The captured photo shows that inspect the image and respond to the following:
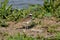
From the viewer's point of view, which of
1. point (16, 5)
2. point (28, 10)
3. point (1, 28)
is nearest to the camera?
point (1, 28)

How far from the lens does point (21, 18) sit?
4.87 meters

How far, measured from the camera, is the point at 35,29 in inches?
168

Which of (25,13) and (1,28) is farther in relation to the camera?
(25,13)

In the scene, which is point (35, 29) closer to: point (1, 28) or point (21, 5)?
point (1, 28)

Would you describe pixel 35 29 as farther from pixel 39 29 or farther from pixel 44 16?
pixel 44 16

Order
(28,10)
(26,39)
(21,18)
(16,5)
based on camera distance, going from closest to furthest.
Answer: (26,39), (21,18), (28,10), (16,5)

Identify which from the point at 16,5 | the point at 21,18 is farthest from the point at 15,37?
the point at 16,5

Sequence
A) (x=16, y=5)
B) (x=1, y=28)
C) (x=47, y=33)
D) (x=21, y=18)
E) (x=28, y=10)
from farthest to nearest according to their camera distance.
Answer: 1. (x=16, y=5)
2. (x=28, y=10)
3. (x=21, y=18)
4. (x=1, y=28)
5. (x=47, y=33)

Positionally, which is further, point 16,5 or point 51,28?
point 16,5

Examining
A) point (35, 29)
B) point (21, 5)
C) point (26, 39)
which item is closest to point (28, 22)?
point (35, 29)

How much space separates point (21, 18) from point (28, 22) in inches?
13.5

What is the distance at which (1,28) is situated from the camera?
434 centimetres

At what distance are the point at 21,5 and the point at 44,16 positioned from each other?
1.13 m

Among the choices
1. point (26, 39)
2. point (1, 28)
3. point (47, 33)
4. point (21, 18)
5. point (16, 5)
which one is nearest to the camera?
point (26, 39)
